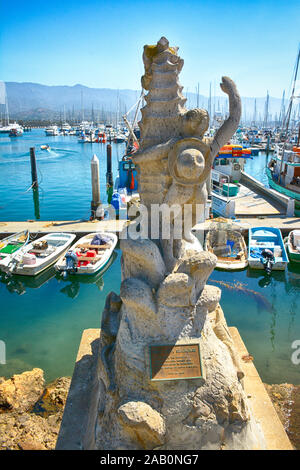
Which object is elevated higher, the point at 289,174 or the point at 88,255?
the point at 289,174

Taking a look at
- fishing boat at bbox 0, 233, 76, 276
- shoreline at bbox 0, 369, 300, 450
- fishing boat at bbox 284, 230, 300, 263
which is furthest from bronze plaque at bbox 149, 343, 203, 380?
fishing boat at bbox 284, 230, 300, 263

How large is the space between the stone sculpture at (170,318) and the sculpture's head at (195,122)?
1cm

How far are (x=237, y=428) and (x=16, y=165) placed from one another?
41841 mm

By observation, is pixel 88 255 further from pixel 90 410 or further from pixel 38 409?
pixel 90 410

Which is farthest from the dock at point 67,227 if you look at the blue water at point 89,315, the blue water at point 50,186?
the blue water at point 50,186

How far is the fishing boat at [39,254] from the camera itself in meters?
13.6

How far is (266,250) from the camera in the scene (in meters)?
14.1

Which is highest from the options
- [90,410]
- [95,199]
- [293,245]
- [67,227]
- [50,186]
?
[95,199]

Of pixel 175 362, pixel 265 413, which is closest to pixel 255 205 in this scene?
pixel 265 413

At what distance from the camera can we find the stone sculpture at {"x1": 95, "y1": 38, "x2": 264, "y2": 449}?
4445 mm

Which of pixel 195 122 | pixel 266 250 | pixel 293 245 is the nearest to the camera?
pixel 195 122

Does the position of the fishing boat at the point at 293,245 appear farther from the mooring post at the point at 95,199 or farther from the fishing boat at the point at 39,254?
the fishing boat at the point at 39,254

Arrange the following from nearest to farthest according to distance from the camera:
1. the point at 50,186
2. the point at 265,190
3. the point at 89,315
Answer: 1. the point at 89,315
2. the point at 265,190
3. the point at 50,186

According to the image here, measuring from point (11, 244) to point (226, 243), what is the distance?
8.75 m
